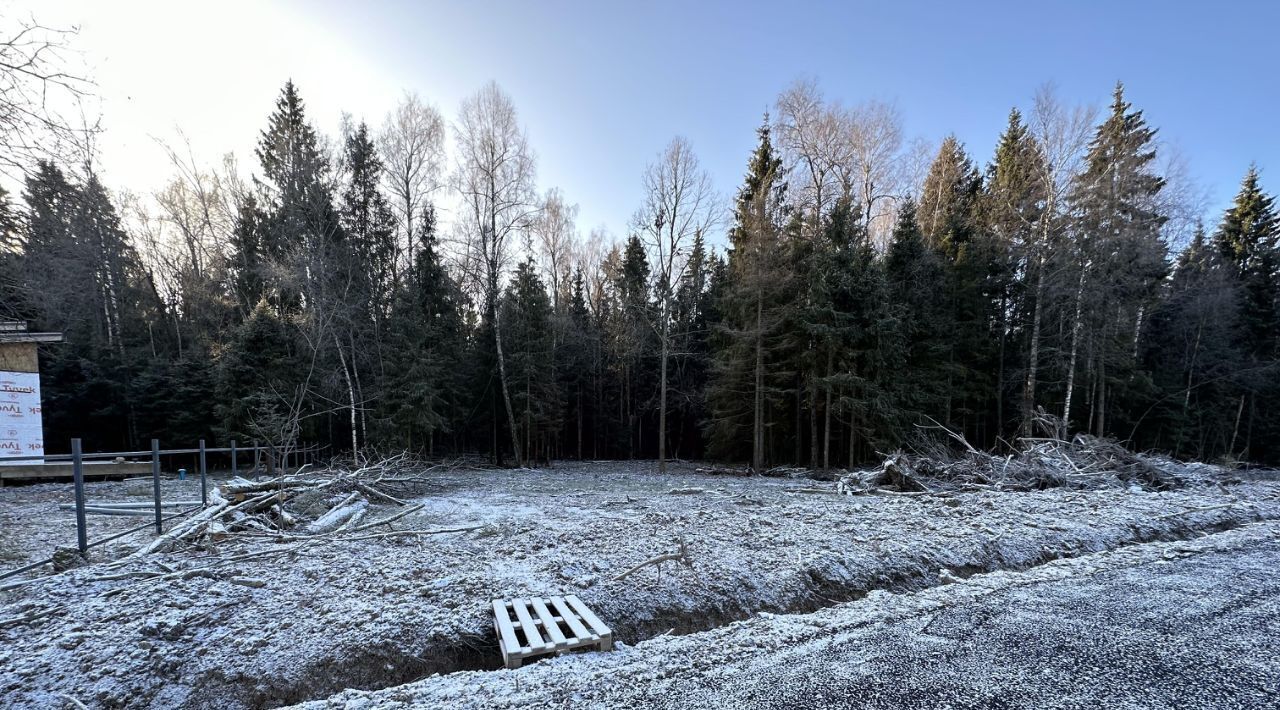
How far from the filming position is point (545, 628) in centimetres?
333

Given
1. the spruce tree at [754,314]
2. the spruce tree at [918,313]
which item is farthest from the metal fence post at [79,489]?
the spruce tree at [918,313]

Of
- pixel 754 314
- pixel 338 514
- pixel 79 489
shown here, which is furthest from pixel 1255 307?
pixel 79 489

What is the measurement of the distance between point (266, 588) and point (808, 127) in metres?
20.4

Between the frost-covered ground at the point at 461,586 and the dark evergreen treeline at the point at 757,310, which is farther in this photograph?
the dark evergreen treeline at the point at 757,310

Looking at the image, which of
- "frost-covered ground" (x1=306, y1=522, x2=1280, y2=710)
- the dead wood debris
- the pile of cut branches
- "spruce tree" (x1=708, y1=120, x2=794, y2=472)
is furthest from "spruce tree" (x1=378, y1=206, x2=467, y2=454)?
"frost-covered ground" (x1=306, y1=522, x2=1280, y2=710)

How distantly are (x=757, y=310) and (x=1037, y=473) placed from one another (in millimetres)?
8569

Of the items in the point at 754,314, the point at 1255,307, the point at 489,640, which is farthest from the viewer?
the point at 1255,307

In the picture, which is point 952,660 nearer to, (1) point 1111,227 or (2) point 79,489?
(2) point 79,489

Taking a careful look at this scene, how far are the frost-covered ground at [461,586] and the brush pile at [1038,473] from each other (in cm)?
190

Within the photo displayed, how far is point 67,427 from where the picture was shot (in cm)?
1573

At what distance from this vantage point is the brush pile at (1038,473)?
9234 mm

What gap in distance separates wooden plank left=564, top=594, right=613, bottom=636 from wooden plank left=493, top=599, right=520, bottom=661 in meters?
0.48

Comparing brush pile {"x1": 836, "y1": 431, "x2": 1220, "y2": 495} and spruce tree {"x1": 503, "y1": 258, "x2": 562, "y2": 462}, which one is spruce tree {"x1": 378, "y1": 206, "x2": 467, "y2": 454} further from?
brush pile {"x1": 836, "y1": 431, "x2": 1220, "y2": 495}

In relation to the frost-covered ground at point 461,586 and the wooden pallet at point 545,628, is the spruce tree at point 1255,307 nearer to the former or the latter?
the frost-covered ground at point 461,586
